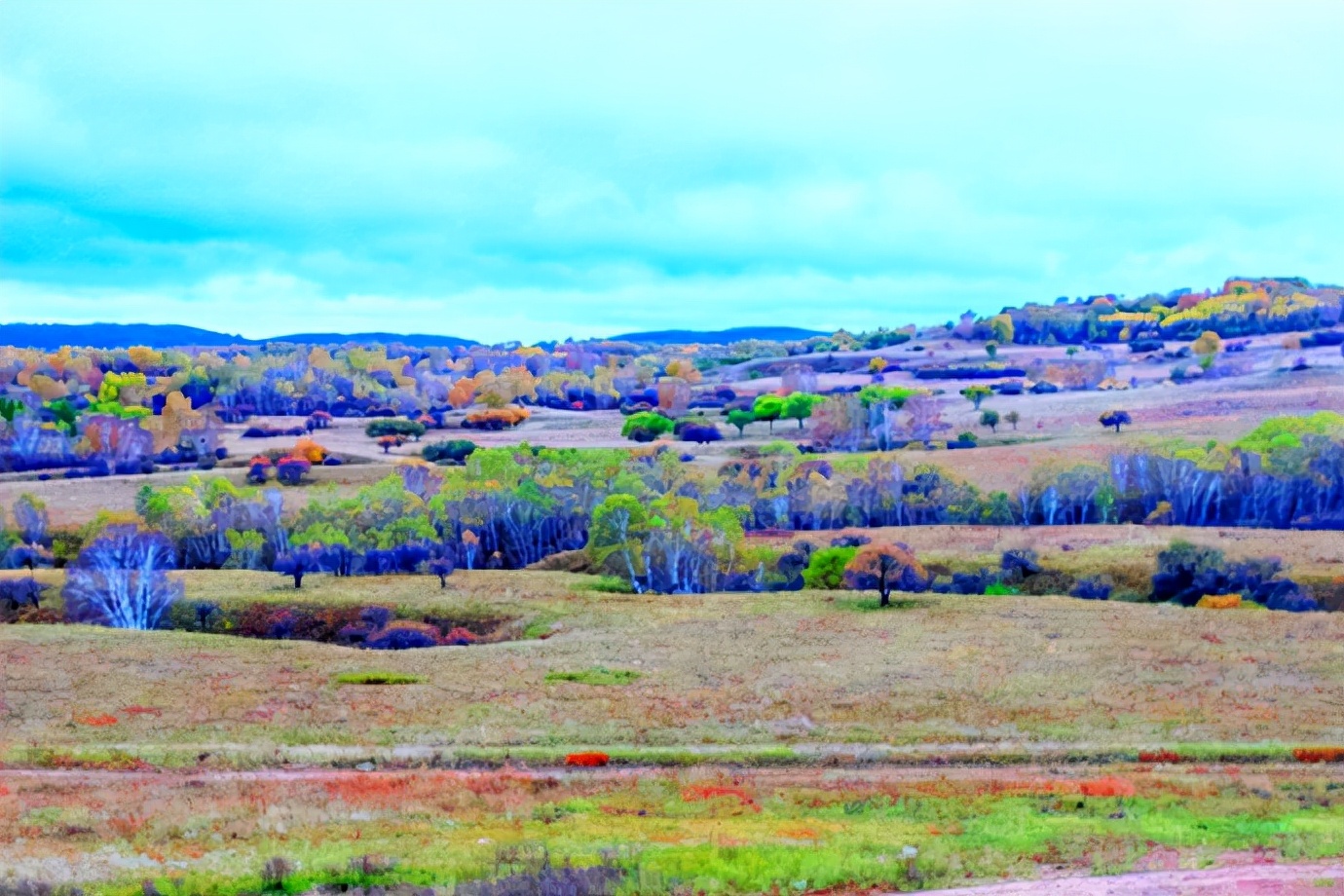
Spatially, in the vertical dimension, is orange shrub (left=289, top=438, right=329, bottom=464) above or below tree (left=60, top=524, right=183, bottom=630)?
above

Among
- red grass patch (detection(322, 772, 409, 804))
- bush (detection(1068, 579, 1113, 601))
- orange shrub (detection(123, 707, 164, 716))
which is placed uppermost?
red grass patch (detection(322, 772, 409, 804))

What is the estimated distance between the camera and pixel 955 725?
26.6 m

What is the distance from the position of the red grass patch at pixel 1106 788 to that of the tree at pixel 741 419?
89.6 meters

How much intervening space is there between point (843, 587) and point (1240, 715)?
79.1 ft

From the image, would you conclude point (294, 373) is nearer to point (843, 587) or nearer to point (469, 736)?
point (843, 587)

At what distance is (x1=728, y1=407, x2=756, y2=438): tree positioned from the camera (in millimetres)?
111738

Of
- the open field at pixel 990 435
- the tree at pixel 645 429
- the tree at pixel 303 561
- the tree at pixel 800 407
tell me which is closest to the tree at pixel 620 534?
the tree at pixel 303 561

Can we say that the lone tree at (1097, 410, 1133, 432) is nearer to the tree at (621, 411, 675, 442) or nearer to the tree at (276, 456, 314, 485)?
the tree at (621, 411, 675, 442)

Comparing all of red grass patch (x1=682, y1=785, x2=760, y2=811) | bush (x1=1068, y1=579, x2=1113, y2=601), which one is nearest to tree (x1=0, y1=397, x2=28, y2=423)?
bush (x1=1068, y1=579, x2=1113, y2=601)

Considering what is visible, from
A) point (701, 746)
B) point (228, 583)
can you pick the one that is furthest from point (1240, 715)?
point (228, 583)

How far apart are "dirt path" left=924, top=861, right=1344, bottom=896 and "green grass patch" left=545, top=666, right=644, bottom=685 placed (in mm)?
19373

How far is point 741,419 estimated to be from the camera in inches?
4414

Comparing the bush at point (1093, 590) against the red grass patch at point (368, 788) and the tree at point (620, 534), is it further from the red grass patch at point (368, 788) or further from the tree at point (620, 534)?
the red grass patch at point (368, 788)

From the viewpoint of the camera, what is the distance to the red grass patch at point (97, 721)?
1064 inches
